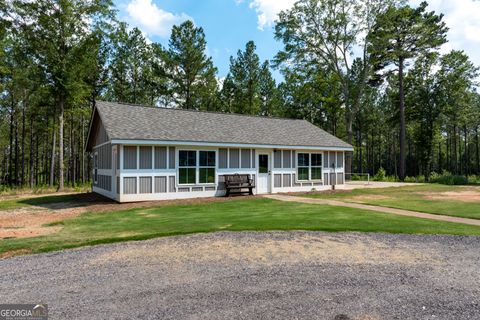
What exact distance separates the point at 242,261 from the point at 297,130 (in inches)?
668

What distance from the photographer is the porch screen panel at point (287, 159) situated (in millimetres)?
18156

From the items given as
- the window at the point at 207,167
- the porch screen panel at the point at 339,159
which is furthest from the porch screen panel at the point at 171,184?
the porch screen panel at the point at 339,159

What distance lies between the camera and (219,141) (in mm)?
15695

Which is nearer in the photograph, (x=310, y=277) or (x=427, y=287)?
(x=427, y=287)

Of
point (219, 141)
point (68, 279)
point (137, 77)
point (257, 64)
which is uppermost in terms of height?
point (257, 64)

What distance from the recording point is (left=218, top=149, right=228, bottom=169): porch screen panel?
632 inches

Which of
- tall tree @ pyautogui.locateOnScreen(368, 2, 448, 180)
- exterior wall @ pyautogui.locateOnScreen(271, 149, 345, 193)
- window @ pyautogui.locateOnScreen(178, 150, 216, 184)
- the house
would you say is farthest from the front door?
tall tree @ pyautogui.locateOnScreen(368, 2, 448, 180)

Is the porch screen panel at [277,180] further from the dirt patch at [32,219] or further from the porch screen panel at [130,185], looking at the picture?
the dirt patch at [32,219]

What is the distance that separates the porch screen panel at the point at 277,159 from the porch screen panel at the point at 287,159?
29 cm

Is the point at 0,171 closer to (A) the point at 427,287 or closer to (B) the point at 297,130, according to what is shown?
(B) the point at 297,130

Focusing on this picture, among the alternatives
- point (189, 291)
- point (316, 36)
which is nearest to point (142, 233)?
point (189, 291)

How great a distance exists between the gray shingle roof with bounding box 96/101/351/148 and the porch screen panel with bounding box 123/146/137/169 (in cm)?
61

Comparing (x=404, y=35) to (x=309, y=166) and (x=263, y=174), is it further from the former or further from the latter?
(x=263, y=174)

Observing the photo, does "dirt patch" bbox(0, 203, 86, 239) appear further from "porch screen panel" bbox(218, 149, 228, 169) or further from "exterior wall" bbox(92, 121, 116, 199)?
"porch screen panel" bbox(218, 149, 228, 169)
